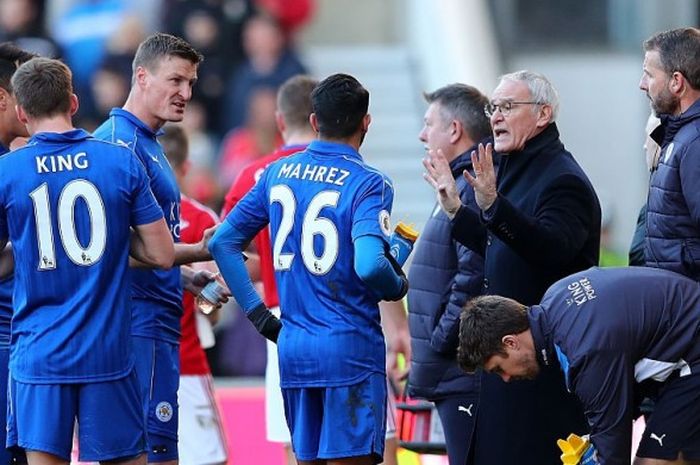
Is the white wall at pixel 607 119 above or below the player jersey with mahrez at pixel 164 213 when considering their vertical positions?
below

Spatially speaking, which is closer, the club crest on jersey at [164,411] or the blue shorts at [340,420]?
the blue shorts at [340,420]

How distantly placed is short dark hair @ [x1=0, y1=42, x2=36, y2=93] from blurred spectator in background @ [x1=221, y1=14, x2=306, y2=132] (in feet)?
22.5

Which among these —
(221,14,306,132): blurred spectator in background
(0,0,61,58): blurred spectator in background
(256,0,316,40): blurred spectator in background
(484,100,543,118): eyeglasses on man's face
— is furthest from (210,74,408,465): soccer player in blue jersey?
(256,0,316,40): blurred spectator in background

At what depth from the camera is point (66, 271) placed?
6.06 m

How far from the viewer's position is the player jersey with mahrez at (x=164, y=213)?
671cm

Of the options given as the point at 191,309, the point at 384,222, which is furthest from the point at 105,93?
the point at 384,222

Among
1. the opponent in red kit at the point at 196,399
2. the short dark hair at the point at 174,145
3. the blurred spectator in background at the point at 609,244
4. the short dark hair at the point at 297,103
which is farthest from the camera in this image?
the blurred spectator in background at the point at 609,244

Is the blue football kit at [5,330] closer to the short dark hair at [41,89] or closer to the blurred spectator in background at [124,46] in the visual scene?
the short dark hair at [41,89]

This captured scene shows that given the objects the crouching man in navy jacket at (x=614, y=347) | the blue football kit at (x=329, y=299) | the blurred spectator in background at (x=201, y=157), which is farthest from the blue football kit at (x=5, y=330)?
the blurred spectator in background at (x=201, y=157)

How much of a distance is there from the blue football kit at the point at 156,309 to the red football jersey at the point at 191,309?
105 centimetres

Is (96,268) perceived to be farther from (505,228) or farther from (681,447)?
(681,447)

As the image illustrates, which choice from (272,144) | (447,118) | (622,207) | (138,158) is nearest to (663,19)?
(622,207)

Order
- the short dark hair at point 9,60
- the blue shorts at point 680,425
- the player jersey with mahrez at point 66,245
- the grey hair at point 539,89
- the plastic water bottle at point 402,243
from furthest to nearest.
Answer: the grey hair at point 539,89 → the short dark hair at point 9,60 → the plastic water bottle at point 402,243 → the player jersey with mahrez at point 66,245 → the blue shorts at point 680,425

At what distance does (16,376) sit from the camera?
20.1 feet
